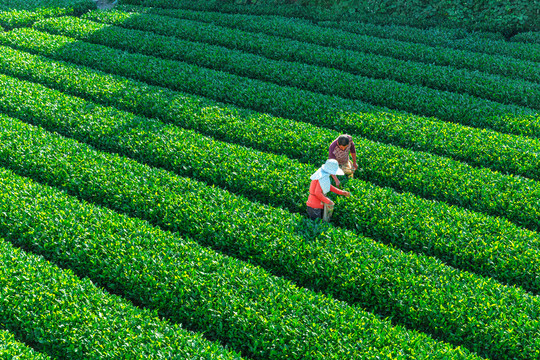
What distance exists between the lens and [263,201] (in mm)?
10242

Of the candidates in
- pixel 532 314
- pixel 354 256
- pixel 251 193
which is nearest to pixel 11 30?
pixel 251 193

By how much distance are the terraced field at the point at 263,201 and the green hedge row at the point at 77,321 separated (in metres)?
0.03

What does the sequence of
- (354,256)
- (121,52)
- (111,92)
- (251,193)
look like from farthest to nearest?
(121,52) → (111,92) → (251,193) → (354,256)

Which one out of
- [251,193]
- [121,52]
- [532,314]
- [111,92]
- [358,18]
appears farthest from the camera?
[358,18]

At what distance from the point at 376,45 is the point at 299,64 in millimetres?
3343

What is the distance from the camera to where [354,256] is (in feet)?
27.9

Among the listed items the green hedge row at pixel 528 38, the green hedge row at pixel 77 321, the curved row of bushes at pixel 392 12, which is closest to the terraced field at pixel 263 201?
the green hedge row at pixel 77 321

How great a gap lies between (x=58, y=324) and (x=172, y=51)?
11.7m

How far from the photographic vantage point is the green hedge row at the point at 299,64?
568 inches

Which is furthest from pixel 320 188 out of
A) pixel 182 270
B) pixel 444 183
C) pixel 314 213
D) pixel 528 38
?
pixel 528 38

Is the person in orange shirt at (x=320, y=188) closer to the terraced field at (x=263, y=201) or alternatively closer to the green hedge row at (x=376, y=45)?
the terraced field at (x=263, y=201)

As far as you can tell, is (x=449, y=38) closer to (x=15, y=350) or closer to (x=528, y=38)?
(x=528, y=38)

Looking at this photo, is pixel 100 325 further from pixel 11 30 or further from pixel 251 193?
pixel 11 30

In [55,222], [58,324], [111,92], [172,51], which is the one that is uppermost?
[172,51]
